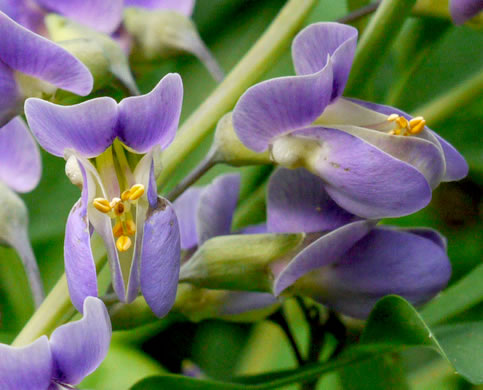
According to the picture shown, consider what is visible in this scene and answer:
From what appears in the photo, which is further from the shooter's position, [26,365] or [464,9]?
[464,9]

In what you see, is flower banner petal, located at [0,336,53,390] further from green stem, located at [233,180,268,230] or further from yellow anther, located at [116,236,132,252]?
green stem, located at [233,180,268,230]

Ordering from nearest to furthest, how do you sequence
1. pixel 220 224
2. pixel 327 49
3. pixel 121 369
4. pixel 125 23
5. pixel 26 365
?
1. pixel 26 365
2. pixel 327 49
3. pixel 220 224
4. pixel 125 23
5. pixel 121 369

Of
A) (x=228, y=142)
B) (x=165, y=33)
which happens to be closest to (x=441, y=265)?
(x=228, y=142)

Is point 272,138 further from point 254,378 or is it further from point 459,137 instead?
point 459,137

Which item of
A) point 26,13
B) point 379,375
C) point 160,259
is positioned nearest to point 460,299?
point 379,375

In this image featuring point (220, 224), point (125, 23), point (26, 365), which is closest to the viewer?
point (26, 365)

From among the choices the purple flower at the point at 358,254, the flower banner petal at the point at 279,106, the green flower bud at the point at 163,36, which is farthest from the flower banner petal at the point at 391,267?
the green flower bud at the point at 163,36

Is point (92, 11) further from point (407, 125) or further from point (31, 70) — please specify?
point (407, 125)
